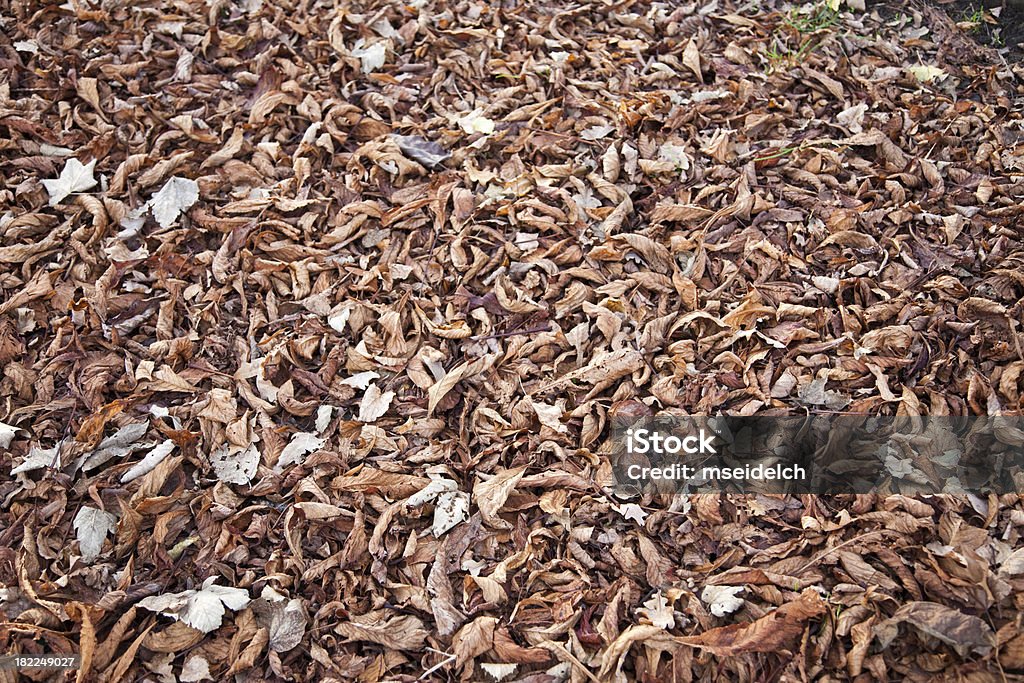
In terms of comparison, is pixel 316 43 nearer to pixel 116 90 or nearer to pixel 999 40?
pixel 116 90

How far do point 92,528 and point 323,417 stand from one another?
0.65 meters

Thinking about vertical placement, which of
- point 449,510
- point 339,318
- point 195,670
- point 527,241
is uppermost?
point 527,241

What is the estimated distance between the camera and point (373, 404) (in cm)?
218

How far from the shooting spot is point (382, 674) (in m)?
1.76

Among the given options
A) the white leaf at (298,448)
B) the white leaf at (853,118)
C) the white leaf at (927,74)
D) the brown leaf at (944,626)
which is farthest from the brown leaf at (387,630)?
the white leaf at (927,74)

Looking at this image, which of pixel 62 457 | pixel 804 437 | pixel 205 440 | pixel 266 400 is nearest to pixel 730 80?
pixel 804 437

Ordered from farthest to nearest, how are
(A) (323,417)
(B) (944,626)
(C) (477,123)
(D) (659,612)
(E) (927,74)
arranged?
(E) (927,74) → (C) (477,123) → (A) (323,417) → (D) (659,612) → (B) (944,626)

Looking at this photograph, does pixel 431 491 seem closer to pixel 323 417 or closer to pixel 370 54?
pixel 323 417

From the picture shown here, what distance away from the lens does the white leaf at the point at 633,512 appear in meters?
1.94

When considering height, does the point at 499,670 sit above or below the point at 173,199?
below

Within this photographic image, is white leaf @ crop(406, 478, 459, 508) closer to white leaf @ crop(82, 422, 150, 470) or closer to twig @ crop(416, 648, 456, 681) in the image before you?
twig @ crop(416, 648, 456, 681)

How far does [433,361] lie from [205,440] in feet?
2.28

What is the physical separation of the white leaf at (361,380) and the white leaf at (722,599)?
1.11 m

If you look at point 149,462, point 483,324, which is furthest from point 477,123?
point 149,462
